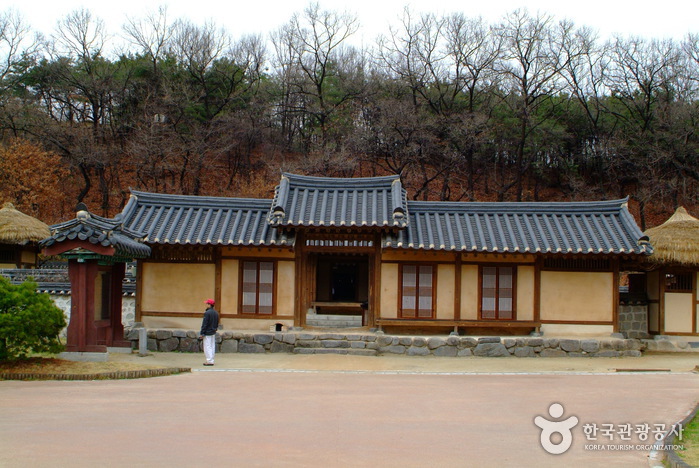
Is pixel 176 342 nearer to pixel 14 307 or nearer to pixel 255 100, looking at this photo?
pixel 14 307

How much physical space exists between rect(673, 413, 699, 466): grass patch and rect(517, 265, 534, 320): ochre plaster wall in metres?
9.73

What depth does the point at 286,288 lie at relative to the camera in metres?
19.0

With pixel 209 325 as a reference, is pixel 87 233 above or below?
above

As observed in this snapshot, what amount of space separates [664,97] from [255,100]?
81.3 feet

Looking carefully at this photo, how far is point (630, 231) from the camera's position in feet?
61.4

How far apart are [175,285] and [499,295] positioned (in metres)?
9.41

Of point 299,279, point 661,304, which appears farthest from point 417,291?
point 661,304

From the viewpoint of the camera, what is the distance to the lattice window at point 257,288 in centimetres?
1909

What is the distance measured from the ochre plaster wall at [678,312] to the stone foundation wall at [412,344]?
2.36m

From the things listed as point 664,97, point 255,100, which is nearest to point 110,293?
point 255,100

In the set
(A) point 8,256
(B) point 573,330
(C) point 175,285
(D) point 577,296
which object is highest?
(A) point 8,256

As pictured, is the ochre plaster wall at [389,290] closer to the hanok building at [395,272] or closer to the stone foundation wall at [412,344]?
the hanok building at [395,272]

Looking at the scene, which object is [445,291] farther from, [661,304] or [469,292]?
[661,304]

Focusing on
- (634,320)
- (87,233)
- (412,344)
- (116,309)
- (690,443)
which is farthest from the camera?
(634,320)
